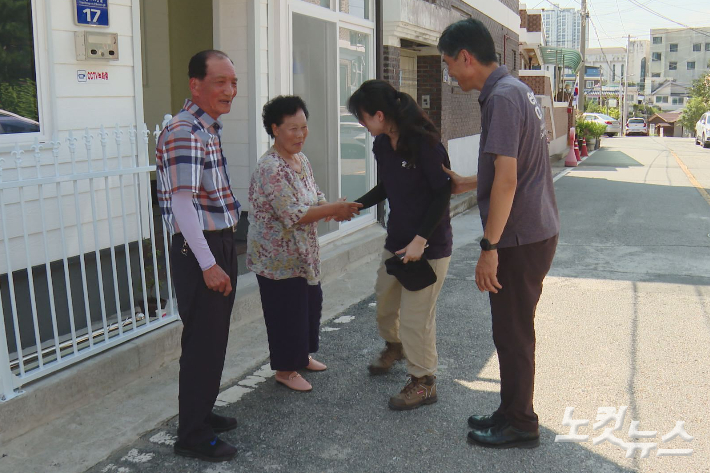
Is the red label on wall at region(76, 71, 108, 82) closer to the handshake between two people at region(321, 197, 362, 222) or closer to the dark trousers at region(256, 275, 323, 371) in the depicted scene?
the dark trousers at region(256, 275, 323, 371)

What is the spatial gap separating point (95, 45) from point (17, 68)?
55 cm

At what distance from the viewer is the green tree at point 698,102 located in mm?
62406

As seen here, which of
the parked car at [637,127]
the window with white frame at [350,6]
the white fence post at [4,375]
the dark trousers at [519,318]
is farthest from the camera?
the parked car at [637,127]

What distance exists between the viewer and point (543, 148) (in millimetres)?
3500

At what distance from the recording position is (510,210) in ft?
11.2

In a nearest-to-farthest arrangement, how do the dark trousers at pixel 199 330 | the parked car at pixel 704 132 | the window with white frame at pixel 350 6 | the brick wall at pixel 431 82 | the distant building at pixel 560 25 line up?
the dark trousers at pixel 199 330 → the window with white frame at pixel 350 6 → the brick wall at pixel 431 82 → the parked car at pixel 704 132 → the distant building at pixel 560 25

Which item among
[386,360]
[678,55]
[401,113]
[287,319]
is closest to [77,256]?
[287,319]

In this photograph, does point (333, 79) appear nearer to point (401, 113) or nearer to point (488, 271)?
point (401, 113)

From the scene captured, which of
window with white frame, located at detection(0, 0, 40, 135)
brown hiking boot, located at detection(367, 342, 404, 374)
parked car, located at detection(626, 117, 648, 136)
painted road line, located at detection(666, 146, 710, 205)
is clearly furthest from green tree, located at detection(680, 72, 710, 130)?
window with white frame, located at detection(0, 0, 40, 135)

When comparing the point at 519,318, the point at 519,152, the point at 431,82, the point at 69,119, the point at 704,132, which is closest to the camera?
the point at 519,152

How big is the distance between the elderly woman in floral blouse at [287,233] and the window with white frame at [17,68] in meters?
1.61

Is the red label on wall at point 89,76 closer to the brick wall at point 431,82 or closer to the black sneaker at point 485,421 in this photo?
the black sneaker at point 485,421

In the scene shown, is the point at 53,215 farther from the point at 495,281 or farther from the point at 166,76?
the point at 166,76

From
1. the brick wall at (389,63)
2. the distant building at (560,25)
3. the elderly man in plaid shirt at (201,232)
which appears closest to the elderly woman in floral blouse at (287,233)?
the elderly man in plaid shirt at (201,232)
